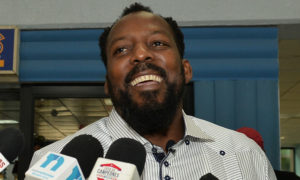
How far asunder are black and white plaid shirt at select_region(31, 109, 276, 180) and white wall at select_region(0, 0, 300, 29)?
155 centimetres

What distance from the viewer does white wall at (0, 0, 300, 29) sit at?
8.54 feet

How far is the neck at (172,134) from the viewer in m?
1.11

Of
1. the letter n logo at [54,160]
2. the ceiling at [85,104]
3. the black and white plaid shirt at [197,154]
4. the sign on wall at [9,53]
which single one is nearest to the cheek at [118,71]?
the black and white plaid shirt at [197,154]

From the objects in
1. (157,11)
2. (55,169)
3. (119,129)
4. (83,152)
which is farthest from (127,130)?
(157,11)

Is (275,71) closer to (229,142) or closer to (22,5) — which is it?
(229,142)

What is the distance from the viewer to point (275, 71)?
258 cm

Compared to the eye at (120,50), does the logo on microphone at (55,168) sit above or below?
below

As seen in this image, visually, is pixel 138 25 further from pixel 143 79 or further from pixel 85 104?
pixel 85 104

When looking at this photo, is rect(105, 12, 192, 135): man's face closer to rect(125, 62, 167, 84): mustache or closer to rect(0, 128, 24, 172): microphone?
rect(125, 62, 167, 84): mustache

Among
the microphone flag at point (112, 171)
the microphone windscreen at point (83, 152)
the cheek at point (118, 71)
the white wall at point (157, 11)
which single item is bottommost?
the microphone windscreen at point (83, 152)

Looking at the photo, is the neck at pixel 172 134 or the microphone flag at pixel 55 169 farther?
the neck at pixel 172 134

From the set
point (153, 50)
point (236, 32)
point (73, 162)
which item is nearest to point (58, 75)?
point (236, 32)

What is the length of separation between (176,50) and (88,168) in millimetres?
561

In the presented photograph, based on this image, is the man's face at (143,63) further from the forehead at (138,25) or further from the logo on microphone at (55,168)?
the logo on microphone at (55,168)
